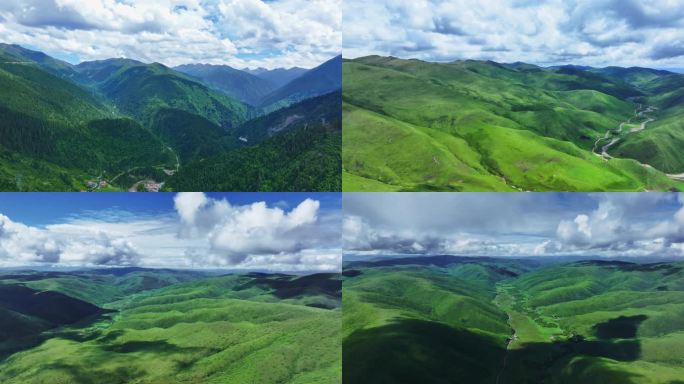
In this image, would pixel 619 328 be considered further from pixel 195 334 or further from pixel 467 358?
pixel 195 334

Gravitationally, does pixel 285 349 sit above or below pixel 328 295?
below

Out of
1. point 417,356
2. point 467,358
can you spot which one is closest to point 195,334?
point 417,356

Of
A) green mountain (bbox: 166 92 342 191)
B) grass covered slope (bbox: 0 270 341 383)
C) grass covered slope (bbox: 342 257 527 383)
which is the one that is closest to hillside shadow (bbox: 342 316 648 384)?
grass covered slope (bbox: 342 257 527 383)

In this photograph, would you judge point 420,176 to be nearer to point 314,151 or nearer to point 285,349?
point 314,151

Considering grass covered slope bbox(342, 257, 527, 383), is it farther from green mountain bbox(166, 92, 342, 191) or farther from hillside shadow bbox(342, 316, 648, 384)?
green mountain bbox(166, 92, 342, 191)

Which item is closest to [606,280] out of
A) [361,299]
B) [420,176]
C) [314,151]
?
[361,299]

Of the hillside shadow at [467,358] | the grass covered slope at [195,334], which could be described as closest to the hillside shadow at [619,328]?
the hillside shadow at [467,358]
